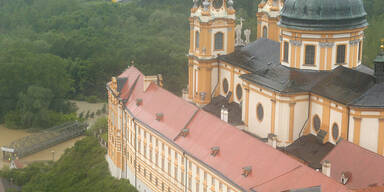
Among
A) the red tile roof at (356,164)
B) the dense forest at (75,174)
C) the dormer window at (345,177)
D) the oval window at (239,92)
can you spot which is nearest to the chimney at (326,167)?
the red tile roof at (356,164)

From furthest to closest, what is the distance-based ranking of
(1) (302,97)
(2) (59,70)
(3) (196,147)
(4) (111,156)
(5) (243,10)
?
(5) (243,10), (2) (59,70), (4) (111,156), (1) (302,97), (3) (196,147)

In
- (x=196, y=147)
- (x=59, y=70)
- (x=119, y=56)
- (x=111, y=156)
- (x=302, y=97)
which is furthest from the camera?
(x=119, y=56)

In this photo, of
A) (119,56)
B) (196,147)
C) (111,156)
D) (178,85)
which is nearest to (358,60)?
(196,147)

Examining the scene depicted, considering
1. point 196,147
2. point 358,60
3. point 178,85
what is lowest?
point 178,85

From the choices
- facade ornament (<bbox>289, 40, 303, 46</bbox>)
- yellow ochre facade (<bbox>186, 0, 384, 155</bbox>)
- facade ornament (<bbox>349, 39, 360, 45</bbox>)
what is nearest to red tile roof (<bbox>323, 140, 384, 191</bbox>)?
yellow ochre facade (<bbox>186, 0, 384, 155</bbox>)

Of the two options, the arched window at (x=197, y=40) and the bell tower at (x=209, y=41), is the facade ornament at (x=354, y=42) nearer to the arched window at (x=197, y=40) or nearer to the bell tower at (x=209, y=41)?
the bell tower at (x=209, y=41)

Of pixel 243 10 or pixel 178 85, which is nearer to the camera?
pixel 178 85

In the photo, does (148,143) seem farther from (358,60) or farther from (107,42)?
(107,42)
